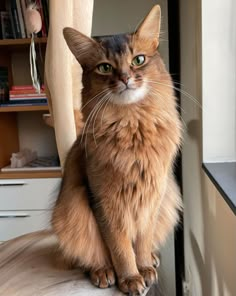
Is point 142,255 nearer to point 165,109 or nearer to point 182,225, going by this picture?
point 165,109

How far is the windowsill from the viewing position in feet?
2.99

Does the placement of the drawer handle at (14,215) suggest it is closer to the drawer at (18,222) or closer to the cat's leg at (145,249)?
the drawer at (18,222)

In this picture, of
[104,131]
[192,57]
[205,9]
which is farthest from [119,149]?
[192,57]

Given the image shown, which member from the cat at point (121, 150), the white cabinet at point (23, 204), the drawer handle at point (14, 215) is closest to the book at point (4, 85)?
the white cabinet at point (23, 204)

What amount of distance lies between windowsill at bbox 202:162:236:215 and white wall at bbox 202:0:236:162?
5 centimetres

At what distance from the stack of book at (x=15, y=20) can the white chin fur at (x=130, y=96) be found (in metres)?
1.32

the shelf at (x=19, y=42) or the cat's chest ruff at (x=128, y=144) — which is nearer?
the cat's chest ruff at (x=128, y=144)

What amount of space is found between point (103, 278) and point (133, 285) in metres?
0.09

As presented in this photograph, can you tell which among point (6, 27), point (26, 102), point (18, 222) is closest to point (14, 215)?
point (18, 222)

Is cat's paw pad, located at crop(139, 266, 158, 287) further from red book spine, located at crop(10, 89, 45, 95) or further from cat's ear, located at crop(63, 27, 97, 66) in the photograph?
red book spine, located at crop(10, 89, 45, 95)

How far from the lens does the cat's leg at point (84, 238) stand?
1018mm

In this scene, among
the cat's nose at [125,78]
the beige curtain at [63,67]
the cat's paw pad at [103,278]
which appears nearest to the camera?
the cat's nose at [125,78]

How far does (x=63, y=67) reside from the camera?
1.15m

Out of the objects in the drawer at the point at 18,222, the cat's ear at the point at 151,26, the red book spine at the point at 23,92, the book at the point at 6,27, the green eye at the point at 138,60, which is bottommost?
the drawer at the point at 18,222
